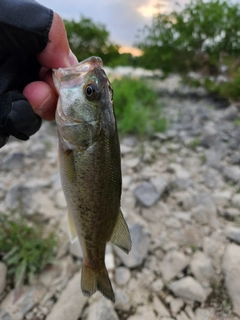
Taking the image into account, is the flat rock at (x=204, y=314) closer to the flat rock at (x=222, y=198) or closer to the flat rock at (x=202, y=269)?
the flat rock at (x=202, y=269)

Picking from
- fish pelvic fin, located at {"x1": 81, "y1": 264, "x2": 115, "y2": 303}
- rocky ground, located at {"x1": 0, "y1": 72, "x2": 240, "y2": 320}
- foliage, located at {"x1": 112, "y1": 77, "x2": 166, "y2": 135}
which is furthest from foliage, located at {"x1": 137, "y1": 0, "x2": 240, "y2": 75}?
fish pelvic fin, located at {"x1": 81, "y1": 264, "x2": 115, "y2": 303}

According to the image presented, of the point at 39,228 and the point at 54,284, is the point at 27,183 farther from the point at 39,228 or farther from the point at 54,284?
the point at 54,284

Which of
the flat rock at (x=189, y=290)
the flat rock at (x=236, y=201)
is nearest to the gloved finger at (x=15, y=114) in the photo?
the flat rock at (x=189, y=290)

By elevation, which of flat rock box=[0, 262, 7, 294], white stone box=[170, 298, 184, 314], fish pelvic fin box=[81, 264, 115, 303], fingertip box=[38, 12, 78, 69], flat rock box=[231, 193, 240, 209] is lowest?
white stone box=[170, 298, 184, 314]

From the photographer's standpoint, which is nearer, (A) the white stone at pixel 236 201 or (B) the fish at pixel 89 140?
(B) the fish at pixel 89 140

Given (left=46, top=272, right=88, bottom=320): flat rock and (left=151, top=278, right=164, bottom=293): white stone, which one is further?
(left=151, top=278, right=164, bottom=293): white stone

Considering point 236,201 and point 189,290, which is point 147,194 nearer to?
point 236,201

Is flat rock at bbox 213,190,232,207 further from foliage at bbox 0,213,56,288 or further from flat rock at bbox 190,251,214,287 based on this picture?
foliage at bbox 0,213,56,288

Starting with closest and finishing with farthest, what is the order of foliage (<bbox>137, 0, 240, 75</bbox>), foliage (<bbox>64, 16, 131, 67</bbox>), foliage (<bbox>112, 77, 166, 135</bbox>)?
foliage (<bbox>112, 77, 166, 135</bbox>), foliage (<bbox>137, 0, 240, 75</bbox>), foliage (<bbox>64, 16, 131, 67</bbox>)
